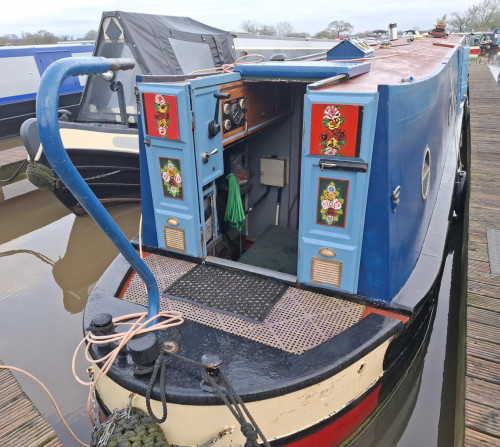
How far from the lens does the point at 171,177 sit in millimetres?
3396

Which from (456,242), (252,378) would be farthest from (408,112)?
(456,242)

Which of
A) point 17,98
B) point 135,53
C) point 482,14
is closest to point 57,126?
point 135,53

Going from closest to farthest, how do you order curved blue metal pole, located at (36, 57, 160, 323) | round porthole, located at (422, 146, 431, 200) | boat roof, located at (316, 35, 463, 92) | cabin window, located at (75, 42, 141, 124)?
curved blue metal pole, located at (36, 57, 160, 323), boat roof, located at (316, 35, 463, 92), round porthole, located at (422, 146, 431, 200), cabin window, located at (75, 42, 141, 124)

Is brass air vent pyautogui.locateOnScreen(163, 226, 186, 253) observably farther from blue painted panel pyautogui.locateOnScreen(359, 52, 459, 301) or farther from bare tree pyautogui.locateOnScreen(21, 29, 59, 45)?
bare tree pyautogui.locateOnScreen(21, 29, 59, 45)

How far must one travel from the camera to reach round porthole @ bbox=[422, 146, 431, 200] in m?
3.99

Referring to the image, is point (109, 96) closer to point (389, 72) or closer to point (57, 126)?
point (389, 72)

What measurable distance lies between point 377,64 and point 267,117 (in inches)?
51.4

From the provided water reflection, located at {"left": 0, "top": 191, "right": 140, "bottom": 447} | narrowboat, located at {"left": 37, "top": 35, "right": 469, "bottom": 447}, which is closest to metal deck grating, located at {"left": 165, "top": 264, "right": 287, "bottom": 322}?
narrowboat, located at {"left": 37, "top": 35, "right": 469, "bottom": 447}

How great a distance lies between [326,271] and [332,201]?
56cm

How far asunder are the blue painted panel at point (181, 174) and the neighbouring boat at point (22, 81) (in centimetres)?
894

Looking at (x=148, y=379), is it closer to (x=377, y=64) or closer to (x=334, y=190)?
(x=334, y=190)

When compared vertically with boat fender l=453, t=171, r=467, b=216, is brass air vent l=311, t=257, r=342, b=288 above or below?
above

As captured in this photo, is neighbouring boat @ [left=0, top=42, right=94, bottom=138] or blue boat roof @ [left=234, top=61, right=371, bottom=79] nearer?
blue boat roof @ [left=234, top=61, right=371, bottom=79]

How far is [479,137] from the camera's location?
7.66 m
